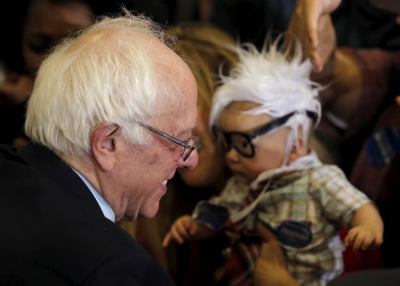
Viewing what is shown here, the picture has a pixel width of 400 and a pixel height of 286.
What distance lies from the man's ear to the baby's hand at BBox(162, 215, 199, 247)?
2.23ft

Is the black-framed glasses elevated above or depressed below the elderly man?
below

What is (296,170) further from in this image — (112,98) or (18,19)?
(18,19)

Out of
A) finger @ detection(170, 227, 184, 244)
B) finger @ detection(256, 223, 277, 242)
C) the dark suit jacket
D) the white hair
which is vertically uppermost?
the white hair

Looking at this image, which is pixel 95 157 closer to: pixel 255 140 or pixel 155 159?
pixel 155 159

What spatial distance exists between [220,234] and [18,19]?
1.29 meters

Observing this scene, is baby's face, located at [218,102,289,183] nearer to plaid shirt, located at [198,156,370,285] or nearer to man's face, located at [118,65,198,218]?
plaid shirt, located at [198,156,370,285]

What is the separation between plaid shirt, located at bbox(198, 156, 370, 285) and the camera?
1564 millimetres

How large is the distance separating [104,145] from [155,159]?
109mm

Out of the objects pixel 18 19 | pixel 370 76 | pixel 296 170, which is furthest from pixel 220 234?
pixel 18 19

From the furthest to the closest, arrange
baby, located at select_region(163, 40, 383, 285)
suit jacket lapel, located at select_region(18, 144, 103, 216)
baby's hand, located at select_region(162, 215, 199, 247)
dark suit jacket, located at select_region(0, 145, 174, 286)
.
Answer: baby's hand, located at select_region(162, 215, 199, 247), baby, located at select_region(163, 40, 383, 285), suit jacket lapel, located at select_region(18, 144, 103, 216), dark suit jacket, located at select_region(0, 145, 174, 286)

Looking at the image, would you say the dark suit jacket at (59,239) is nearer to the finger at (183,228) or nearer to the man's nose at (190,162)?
the man's nose at (190,162)

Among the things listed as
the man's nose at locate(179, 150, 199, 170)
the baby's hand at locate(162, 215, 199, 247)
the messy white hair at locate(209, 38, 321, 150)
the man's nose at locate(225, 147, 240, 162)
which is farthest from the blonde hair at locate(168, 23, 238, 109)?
the man's nose at locate(179, 150, 199, 170)

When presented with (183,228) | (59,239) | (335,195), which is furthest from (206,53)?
(59,239)

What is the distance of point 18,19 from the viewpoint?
259 centimetres
